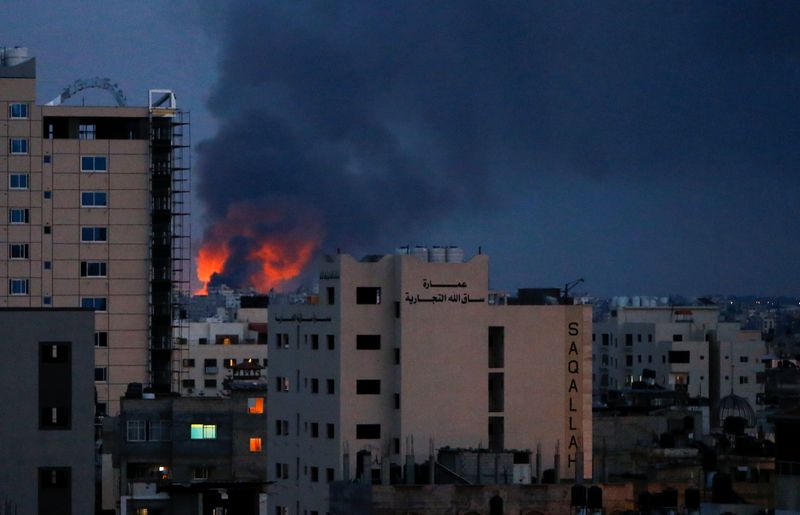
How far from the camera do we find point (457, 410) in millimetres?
80062

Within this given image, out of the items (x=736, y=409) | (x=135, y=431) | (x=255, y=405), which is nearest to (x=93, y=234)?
(x=135, y=431)

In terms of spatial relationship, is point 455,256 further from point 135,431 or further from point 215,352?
point 215,352

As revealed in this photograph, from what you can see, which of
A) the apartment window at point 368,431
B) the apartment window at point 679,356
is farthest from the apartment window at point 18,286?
the apartment window at point 368,431

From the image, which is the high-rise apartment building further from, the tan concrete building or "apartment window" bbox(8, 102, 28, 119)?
the tan concrete building

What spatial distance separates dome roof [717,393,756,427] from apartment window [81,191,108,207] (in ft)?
113

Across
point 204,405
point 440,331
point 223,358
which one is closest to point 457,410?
point 440,331

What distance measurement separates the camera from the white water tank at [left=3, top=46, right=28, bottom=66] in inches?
4948

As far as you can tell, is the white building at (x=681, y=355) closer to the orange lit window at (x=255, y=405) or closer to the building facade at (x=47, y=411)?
the orange lit window at (x=255, y=405)

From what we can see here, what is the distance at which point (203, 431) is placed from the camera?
94812 millimetres

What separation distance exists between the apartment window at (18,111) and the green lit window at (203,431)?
34206 mm

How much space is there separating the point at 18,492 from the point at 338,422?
20812mm

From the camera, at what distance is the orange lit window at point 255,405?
94.8 metres

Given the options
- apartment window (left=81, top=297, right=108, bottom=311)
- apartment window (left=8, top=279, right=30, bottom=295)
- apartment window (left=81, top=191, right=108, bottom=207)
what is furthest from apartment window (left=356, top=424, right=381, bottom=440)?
apartment window (left=8, top=279, right=30, bottom=295)

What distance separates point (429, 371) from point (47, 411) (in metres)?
21.8
